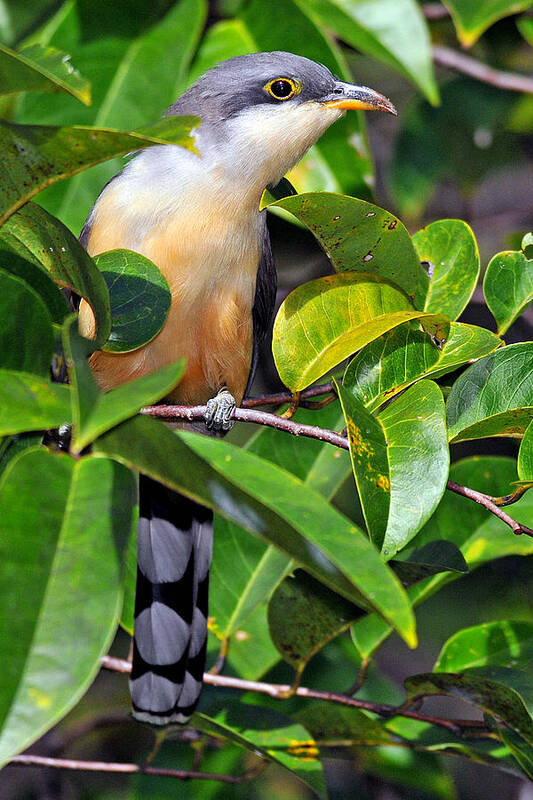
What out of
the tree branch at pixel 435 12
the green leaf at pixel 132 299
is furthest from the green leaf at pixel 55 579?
the tree branch at pixel 435 12

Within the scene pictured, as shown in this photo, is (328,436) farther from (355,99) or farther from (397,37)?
(397,37)

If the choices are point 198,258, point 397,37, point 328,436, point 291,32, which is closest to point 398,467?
point 328,436

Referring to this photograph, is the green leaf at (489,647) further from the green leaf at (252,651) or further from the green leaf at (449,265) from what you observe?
the green leaf at (449,265)

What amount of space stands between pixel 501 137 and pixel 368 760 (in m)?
2.72

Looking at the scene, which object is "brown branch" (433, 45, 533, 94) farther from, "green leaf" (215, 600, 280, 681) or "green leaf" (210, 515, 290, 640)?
"green leaf" (215, 600, 280, 681)

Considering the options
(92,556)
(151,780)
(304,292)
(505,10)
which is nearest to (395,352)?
(304,292)

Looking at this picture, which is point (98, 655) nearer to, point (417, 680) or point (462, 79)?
point (417, 680)

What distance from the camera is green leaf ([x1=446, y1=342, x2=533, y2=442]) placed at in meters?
1.66

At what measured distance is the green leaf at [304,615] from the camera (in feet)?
7.18

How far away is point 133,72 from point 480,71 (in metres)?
1.44

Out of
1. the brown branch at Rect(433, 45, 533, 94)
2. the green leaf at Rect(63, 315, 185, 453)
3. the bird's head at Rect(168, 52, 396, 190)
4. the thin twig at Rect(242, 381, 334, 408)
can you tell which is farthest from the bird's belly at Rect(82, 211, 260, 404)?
the brown branch at Rect(433, 45, 533, 94)

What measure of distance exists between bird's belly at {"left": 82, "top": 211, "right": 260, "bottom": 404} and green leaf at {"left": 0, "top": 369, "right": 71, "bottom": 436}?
4.38 feet

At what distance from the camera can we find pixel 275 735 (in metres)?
2.24

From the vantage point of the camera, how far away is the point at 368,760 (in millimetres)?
2908
